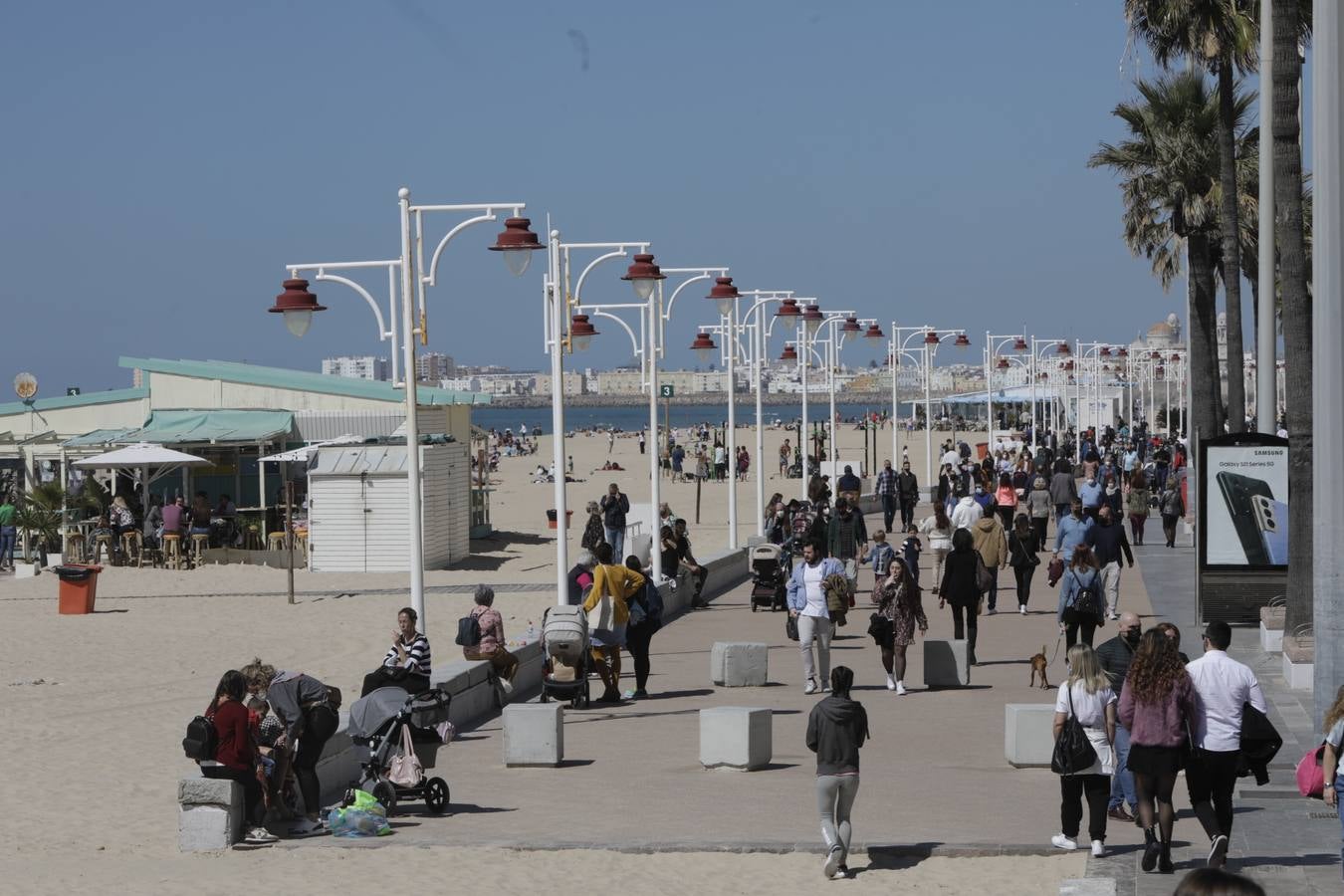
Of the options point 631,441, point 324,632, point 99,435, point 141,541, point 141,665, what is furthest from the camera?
point 631,441

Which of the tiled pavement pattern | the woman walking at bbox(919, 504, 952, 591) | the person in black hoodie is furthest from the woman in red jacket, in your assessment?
the woman walking at bbox(919, 504, 952, 591)

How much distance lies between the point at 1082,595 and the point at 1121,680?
203 inches

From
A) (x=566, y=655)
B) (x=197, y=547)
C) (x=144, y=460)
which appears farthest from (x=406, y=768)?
(x=144, y=460)

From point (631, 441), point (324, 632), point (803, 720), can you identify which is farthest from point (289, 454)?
point (631, 441)

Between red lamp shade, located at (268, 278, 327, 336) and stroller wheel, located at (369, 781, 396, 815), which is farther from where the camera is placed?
red lamp shade, located at (268, 278, 327, 336)

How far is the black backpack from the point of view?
1097cm

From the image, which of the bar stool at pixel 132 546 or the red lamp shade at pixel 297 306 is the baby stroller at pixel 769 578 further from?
the bar stool at pixel 132 546

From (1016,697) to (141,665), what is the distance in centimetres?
979

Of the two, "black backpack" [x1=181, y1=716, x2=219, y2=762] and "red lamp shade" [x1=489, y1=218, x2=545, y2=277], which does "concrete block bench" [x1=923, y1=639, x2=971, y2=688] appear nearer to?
"red lamp shade" [x1=489, y1=218, x2=545, y2=277]

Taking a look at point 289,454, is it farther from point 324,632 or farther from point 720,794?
point 720,794

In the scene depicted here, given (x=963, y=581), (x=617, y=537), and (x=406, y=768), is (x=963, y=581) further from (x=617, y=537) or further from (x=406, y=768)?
(x=617, y=537)

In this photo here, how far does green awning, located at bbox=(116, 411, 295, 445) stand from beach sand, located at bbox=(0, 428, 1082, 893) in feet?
11.5

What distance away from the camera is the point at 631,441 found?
119 meters

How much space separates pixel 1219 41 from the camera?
25.5 meters
